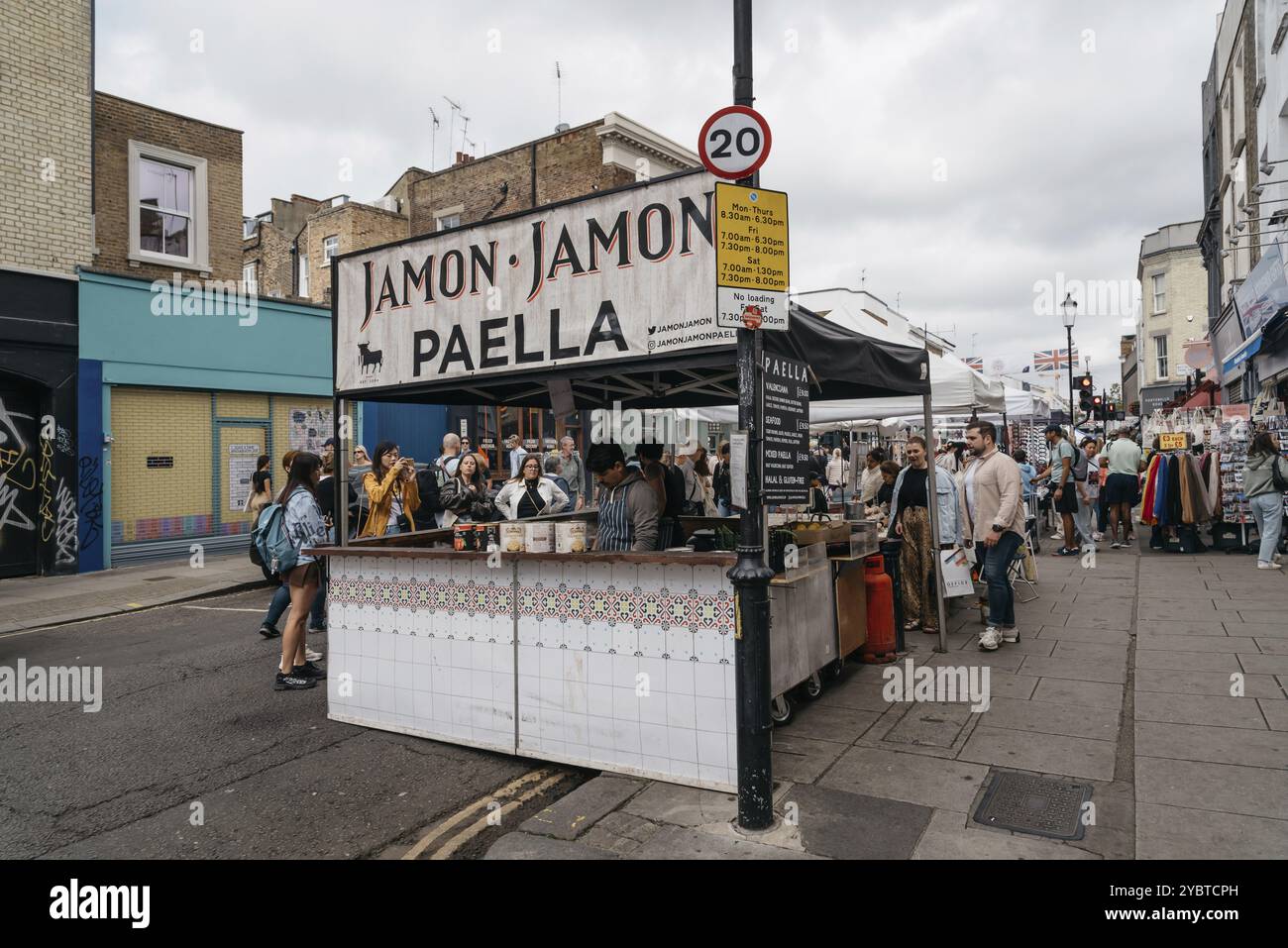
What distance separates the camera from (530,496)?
8.65 m

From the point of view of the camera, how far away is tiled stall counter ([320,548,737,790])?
15.0 feet

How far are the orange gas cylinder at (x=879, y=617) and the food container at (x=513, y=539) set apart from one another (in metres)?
3.44

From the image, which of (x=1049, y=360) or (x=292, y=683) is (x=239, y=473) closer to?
(x=292, y=683)

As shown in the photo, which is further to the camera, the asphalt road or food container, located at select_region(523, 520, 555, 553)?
food container, located at select_region(523, 520, 555, 553)

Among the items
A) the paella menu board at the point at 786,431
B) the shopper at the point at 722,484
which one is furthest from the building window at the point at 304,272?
the paella menu board at the point at 786,431

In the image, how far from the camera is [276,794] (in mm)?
4734

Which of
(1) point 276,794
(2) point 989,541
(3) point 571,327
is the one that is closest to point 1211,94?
(2) point 989,541

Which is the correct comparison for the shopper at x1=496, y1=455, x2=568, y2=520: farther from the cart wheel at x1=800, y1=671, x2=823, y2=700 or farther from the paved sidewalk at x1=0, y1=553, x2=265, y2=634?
the paved sidewalk at x1=0, y1=553, x2=265, y2=634

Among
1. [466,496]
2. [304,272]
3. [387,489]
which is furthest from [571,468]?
[304,272]

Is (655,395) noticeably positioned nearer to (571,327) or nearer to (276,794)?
(571,327)

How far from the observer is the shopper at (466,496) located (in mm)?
9000

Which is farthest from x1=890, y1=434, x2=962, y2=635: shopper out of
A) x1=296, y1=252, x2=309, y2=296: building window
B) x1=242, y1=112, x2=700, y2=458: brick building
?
x1=296, y1=252, x2=309, y2=296: building window

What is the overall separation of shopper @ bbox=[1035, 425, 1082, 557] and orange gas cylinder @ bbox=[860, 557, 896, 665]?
7.49 m
